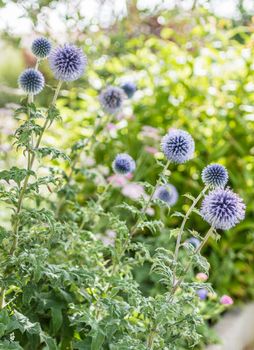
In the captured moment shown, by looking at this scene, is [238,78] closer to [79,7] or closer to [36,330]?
[79,7]

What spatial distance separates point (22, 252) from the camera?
61.4 inches

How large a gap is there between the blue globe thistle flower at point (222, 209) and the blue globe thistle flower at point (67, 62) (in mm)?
504

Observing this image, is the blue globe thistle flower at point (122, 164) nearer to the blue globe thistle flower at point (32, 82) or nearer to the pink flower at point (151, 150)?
the blue globe thistle flower at point (32, 82)

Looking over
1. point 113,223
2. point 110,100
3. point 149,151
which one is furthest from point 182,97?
point 113,223

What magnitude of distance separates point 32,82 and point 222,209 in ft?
2.03

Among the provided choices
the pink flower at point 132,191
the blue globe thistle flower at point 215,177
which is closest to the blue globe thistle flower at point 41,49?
the blue globe thistle flower at point 215,177

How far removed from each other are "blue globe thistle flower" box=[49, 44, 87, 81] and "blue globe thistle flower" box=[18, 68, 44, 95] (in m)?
0.05

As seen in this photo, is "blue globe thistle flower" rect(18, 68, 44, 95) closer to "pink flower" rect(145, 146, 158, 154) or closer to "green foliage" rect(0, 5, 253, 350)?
"green foliage" rect(0, 5, 253, 350)

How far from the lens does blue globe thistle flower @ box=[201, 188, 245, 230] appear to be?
145 cm

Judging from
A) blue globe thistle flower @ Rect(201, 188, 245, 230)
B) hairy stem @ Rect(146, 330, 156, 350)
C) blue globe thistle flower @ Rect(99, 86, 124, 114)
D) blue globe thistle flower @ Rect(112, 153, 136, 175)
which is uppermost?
blue globe thistle flower @ Rect(99, 86, 124, 114)

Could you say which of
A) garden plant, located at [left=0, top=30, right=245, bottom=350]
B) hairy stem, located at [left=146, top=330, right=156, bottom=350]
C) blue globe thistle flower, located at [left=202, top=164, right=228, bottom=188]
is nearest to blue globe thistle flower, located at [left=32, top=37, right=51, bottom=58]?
garden plant, located at [left=0, top=30, right=245, bottom=350]

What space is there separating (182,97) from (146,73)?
0.25m

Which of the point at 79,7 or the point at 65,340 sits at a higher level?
the point at 79,7

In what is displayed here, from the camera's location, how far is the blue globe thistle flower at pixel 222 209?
4.76 ft
